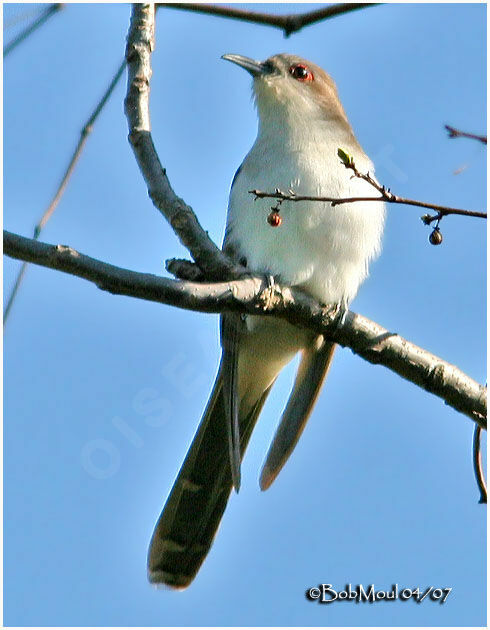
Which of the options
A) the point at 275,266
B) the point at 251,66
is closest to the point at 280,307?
the point at 275,266

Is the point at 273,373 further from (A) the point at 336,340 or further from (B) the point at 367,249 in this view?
(A) the point at 336,340

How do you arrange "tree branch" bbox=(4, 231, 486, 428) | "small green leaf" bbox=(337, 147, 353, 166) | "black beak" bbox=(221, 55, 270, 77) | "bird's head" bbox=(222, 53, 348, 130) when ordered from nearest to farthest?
"tree branch" bbox=(4, 231, 486, 428) → "small green leaf" bbox=(337, 147, 353, 166) → "bird's head" bbox=(222, 53, 348, 130) → "black beak" bbox=(221, 55, 270, 77)

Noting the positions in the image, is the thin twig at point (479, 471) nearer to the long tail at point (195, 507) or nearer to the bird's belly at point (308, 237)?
the bird's belly at point (308, 237)

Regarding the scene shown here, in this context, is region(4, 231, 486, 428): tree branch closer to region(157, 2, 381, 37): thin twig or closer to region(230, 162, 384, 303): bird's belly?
region(230, 162, 384, 303): bird's belly

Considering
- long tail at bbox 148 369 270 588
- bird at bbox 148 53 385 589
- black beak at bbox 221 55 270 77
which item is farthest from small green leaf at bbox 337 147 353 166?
black beak at bbox 221 55 270 77

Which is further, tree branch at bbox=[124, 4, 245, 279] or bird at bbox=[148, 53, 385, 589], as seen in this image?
bird at bbox=[148, 53, 385, 589]

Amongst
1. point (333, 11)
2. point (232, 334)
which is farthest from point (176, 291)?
point (232, 334)
